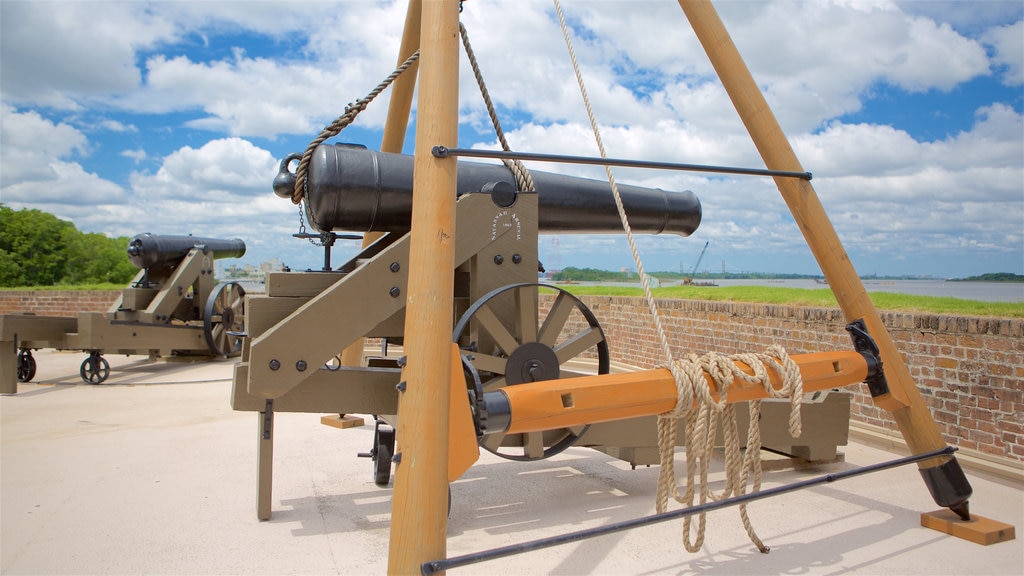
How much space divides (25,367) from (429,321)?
843 cm

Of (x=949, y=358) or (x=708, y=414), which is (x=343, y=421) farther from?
(x=949, y=358)

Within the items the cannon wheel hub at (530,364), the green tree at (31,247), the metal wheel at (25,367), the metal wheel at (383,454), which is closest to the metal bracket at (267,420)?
the metal wheel at (383,454)

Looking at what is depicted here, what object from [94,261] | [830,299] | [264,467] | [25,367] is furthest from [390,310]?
[94,261]

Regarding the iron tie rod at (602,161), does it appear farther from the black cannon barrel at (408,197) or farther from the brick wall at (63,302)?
the brick wall at (63,302)

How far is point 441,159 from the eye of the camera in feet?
6.72

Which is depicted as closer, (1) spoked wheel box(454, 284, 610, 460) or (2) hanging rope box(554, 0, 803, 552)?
(2) hanging rope box(554, 0, 803, 552)

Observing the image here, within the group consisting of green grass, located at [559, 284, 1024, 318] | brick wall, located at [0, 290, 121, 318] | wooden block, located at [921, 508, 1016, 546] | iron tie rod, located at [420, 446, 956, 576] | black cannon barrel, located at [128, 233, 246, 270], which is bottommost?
wooden block, located at [921, 508, 1016, 546]

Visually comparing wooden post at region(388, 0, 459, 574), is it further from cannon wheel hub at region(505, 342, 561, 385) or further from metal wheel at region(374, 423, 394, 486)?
metal wheel at region(374, 423, 394, 486)

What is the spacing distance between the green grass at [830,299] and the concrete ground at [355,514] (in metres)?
1.14

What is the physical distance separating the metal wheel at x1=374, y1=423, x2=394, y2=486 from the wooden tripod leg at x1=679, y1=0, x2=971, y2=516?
2.40 m

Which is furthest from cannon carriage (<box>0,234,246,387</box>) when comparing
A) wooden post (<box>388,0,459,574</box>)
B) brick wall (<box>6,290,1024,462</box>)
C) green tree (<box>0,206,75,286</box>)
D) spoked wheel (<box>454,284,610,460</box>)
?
green tree (<box>0,206,75,286</box>)

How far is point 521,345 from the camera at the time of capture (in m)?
3.46

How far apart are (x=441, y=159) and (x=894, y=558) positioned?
2474 millimetres

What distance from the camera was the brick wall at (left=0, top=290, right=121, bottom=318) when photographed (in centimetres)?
1262
